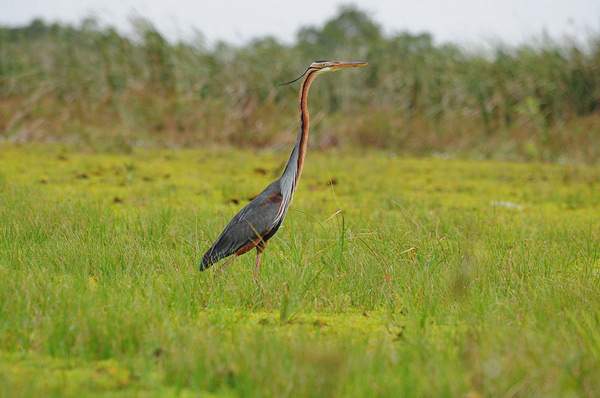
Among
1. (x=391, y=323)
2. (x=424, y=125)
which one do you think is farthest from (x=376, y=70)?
(x=391, y=323)

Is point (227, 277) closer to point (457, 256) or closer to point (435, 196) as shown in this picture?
point (457, 256)

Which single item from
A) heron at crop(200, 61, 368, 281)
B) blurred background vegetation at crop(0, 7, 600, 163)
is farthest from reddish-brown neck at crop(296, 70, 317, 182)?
blurred background vegetation at crop(0, 7, 600, 163)

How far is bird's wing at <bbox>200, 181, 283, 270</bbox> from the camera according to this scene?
4.05 m

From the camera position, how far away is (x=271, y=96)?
13.9 m

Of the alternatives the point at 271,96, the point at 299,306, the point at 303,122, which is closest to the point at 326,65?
the point at 303,122

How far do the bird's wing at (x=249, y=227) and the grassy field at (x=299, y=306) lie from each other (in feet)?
0.35

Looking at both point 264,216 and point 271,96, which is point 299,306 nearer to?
Answer: point 264,216

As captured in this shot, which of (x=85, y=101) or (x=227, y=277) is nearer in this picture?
(x=227, y=277)

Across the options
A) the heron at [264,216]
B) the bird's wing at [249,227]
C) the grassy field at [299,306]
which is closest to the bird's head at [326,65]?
the heron at [264,216]

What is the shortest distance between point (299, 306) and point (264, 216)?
790 mm

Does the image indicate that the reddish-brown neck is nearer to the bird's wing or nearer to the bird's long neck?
the bird's long neck

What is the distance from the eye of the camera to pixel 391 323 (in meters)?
3.37

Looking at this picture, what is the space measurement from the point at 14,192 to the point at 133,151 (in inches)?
224

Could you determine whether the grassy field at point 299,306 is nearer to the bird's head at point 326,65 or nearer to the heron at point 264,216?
the heron at point 264,216
